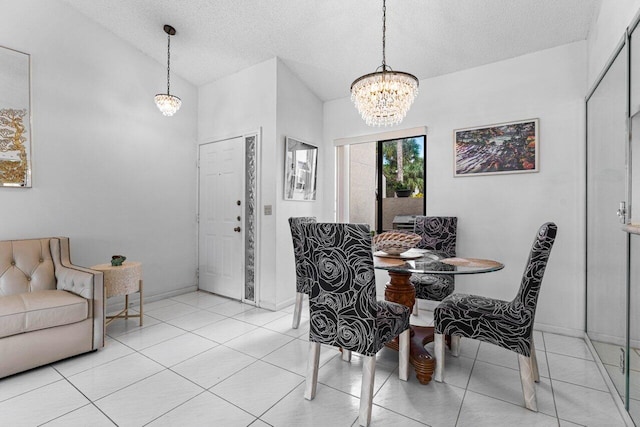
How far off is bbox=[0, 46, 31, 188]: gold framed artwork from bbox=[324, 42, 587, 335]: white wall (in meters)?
3.84

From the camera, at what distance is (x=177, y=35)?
336cm

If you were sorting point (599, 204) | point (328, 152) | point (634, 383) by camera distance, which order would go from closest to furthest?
1. point (634, 383)
2. point (599, 204)
3. point (328, 152)

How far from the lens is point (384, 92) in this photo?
2164 mm

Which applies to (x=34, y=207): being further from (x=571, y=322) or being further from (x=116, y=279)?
(x=571, y=322)

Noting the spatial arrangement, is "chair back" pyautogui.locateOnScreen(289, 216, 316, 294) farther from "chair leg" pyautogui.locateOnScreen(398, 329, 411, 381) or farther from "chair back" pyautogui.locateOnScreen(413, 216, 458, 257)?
"chair back" pyautogui.locateOnScreen(413, 216, 458, 257)

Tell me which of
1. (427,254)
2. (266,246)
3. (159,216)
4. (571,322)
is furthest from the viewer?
(159,216)

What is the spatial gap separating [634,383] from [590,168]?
1.69m

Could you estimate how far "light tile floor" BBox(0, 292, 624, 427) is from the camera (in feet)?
5.68

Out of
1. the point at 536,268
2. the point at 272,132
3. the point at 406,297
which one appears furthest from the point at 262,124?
the point at 536,268

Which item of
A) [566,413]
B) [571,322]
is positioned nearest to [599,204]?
[571,322]

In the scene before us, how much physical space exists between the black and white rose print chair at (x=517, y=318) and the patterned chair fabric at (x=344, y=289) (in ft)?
1.57

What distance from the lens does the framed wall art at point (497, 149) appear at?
2961mm

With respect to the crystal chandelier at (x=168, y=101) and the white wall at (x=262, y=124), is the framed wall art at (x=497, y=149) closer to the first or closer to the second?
the white wall at (x=262, y=124)

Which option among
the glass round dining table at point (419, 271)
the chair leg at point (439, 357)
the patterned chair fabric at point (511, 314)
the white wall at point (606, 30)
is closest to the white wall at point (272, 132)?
the glass round dining table at point (419, 271)
